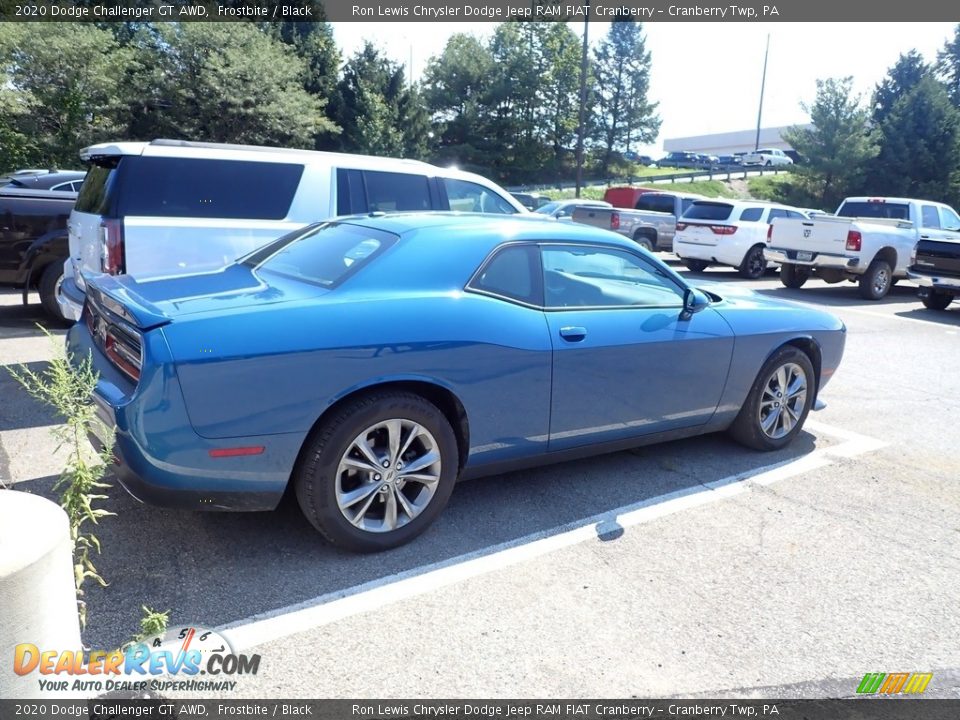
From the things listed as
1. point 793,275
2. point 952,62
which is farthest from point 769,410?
point 952,62

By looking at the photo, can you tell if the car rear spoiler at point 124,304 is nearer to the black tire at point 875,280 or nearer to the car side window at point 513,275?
the car side window at point 513,275

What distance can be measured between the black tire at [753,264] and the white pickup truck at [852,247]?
2.48 ft

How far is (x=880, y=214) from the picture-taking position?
1638cm

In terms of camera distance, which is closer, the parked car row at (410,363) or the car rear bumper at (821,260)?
the parked car row at (410,363)

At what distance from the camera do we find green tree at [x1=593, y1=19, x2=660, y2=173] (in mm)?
65875

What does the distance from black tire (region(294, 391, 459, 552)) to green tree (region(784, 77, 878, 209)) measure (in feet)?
139

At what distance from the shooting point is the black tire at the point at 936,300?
1339 centimetres

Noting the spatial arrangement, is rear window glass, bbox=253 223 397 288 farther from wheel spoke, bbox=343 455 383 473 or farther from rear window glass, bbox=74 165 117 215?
rear window glass, bbox=74 165 117 215

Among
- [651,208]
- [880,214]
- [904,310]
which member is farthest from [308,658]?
[651,208]

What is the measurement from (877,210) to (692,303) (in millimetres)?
14174

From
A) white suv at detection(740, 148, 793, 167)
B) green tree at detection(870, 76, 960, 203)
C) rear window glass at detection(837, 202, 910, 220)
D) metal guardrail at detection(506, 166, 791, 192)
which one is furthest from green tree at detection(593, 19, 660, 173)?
rear window glass at detection(837, 202, 910, 220)

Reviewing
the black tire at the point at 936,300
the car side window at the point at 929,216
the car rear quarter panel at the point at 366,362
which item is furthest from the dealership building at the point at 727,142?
the car rear quarter panel at the point at 366,362

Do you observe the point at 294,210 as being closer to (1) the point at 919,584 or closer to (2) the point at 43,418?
(2) the point at 43,418

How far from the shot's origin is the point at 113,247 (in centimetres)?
591
